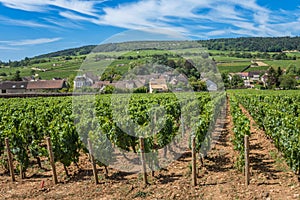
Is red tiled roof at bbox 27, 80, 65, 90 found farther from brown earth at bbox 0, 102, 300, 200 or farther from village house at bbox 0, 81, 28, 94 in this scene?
brown earth at bbox 0, 102, 300, 200

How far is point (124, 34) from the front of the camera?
13352mm

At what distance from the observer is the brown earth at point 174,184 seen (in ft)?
22.8

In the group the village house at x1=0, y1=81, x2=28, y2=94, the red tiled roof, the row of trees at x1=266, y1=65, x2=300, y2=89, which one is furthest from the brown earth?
the row of trees at x1=266, y1=65, x2=300, y2=89

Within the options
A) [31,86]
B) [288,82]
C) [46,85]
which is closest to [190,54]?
[46,85]

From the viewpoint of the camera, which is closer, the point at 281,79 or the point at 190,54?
the point at 190,54

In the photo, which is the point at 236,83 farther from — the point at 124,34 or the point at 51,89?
the point at 124,34

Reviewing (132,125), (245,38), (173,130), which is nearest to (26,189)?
(132,125)

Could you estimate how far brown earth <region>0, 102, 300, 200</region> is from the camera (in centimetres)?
694

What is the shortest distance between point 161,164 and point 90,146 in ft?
9.19

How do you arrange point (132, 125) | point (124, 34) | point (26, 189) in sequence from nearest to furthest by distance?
point (26, 189)
point (132, 125)
point (124, 34)

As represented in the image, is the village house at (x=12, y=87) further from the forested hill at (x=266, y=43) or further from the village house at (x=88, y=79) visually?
the forested hill at (x=266, y=43)

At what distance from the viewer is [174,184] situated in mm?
7645

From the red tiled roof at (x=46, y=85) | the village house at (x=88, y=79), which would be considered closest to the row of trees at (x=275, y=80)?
the red tiled roof at (x=46, y=85)

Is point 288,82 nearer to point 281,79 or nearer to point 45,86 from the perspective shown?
point 281,79
